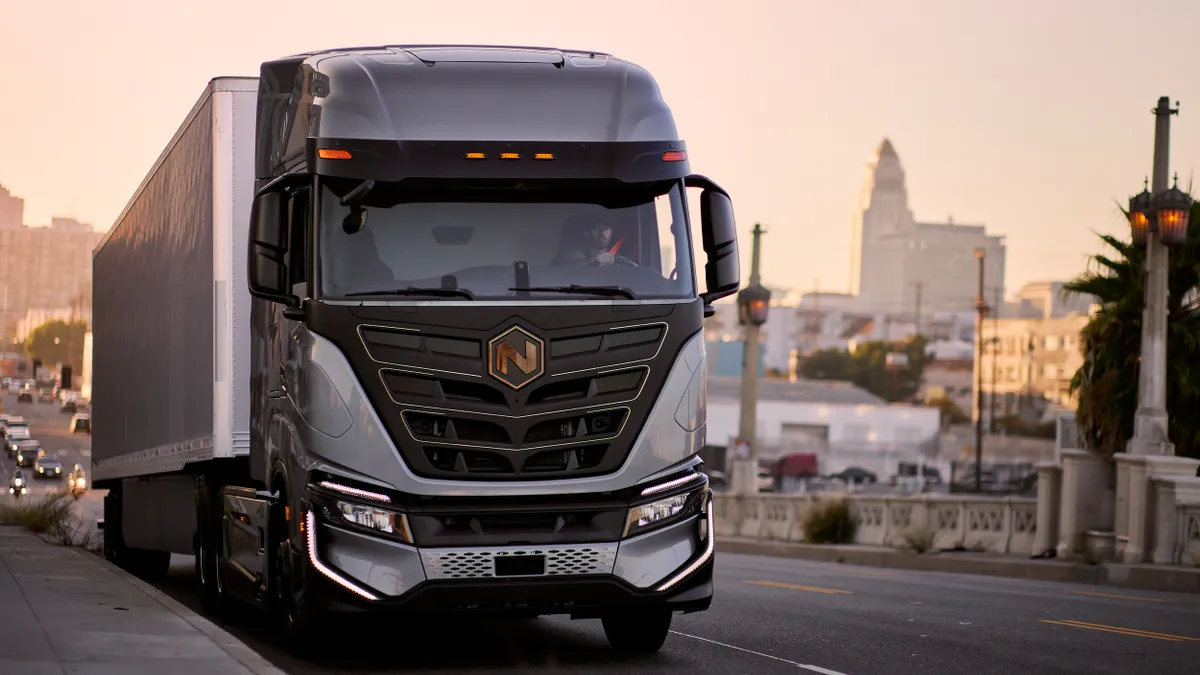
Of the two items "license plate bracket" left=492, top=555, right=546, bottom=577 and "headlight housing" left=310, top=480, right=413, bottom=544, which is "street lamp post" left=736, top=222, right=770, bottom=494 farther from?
"headlight housing" left=310, top=480, right=413, bottom=544

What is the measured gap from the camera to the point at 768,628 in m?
13.3

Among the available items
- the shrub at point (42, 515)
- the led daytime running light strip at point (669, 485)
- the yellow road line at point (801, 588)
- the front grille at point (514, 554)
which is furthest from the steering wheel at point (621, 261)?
the shrub at point (42, 515)

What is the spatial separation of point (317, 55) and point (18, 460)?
2597 inches

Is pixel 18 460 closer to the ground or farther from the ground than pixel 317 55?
closer to the ground

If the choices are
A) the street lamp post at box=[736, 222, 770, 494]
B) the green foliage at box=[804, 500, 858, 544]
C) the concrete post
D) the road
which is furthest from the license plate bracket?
the street lamp post at box=[736, 222, 770, 494]

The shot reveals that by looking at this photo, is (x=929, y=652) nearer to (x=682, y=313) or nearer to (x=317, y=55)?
(x=682, y=313)

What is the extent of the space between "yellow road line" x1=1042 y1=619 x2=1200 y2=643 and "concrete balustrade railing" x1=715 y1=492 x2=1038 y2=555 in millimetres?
12425

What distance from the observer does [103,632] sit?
35.1 ft

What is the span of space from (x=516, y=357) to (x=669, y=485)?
3.98 ft

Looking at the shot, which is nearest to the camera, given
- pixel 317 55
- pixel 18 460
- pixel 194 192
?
pixel 317 55

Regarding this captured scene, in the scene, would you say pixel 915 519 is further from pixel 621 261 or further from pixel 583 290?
pixel 583 290

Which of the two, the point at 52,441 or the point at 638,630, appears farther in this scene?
the point at 52,441

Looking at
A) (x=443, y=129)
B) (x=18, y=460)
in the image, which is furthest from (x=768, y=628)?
(x=18, y=460)

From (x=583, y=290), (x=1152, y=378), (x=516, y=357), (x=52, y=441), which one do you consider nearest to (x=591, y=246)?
(x=583, y=290)
